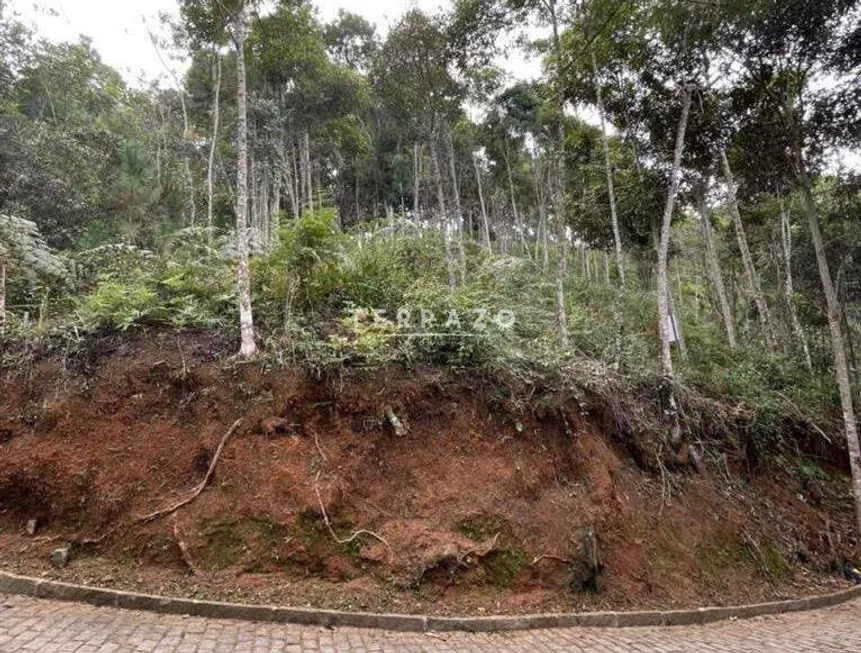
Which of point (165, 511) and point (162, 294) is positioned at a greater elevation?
point (162, 294)

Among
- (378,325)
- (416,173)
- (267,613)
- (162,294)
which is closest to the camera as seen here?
(267,613)

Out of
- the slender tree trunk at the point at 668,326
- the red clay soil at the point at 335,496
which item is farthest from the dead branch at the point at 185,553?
the slender tree trunk at the point at 668,326

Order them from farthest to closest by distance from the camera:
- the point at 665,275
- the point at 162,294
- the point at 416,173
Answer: the point at 416,173 < the point at 665,275 < the point at 162,294

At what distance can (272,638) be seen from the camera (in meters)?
3.61

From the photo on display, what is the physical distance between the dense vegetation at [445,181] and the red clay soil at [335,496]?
534mm

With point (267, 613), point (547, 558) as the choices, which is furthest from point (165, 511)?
point (547, 558)

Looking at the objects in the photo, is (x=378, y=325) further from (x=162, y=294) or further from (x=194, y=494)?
(x=162, y=294)

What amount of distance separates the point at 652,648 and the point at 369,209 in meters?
20.2

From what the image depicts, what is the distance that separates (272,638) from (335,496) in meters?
1.26

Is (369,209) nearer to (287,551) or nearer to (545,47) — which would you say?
(545,47)

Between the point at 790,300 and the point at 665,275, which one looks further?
the point at 790,300

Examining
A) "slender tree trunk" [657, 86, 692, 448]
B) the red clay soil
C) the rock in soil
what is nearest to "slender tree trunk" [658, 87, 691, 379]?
"slender tree trunk" [657, 86, 692, 448]

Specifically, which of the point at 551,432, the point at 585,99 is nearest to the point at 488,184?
the point at 585,99

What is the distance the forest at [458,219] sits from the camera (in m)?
5.85
